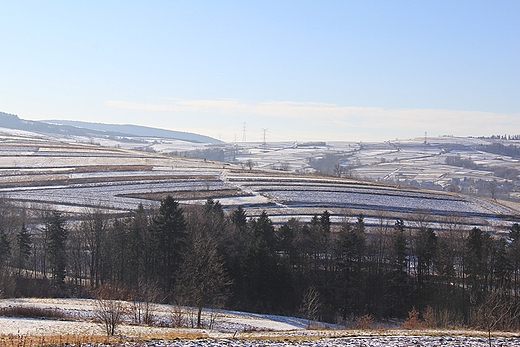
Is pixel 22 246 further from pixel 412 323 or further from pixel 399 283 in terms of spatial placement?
pixel 412 323

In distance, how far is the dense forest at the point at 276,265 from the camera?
55938 millimetres

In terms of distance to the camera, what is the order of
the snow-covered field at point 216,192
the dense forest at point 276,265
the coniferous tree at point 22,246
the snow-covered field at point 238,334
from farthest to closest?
the snow-covered field at point 216,192, the coniferous tree at point 22,246, the dense forest at point 276,265, the snow-covered field at point 238,334

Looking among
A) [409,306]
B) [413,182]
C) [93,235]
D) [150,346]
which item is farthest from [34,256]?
[413,182]

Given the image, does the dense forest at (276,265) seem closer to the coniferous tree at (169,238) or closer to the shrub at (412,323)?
the coniferous tree at (169,238)

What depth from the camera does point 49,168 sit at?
417ft

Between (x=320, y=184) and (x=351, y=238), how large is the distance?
55.6m

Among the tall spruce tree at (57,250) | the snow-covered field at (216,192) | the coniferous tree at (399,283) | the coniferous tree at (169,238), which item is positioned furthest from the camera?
the snow-covered field at (216,192)

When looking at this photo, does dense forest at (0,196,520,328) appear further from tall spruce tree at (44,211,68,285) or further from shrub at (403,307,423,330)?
shrub at (403,307,423,330)

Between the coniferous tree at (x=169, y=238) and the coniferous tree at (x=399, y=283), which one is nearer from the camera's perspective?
the coniferous tree at (x=169, y=238)

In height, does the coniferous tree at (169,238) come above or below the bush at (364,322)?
above

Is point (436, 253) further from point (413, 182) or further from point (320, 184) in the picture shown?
point (413, 182)

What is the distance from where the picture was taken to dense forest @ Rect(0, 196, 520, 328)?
55.9m

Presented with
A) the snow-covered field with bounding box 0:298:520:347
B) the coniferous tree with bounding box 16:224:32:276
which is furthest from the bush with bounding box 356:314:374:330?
the coniferous tree with bounding box 16:224:32:276

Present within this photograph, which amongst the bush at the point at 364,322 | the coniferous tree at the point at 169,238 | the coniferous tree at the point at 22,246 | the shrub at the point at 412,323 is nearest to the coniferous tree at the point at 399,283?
the shrub at the point at 412,323
